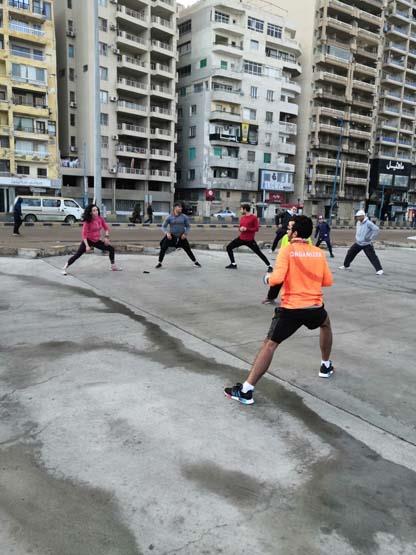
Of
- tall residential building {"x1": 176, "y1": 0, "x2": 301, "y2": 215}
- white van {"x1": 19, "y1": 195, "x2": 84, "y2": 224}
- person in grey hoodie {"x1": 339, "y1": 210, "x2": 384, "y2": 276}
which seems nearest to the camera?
person in grey hoodie {"x1": 339, "y1": 210, "x2": 384, "y2": 276}

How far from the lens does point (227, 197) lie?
195ft

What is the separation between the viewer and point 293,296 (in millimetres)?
3775

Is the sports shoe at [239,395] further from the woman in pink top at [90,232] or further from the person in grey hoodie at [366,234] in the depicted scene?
the person in grey hoodie at [366,234]

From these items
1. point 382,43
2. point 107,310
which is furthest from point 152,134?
point 107,310

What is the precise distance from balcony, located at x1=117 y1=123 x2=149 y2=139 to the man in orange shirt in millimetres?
50697

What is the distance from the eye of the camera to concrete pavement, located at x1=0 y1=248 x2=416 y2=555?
225 centimetres

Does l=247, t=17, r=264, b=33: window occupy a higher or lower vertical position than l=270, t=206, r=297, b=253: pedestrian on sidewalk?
higher

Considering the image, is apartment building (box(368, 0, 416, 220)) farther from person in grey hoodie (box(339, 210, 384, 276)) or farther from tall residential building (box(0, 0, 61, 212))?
person in grey hoodie (box(339, 210, 384, 276))

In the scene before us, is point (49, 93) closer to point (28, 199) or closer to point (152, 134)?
point (152, 134)

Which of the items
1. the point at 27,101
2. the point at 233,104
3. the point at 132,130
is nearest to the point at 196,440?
the point at 27,101

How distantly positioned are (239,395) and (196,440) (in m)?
0.73

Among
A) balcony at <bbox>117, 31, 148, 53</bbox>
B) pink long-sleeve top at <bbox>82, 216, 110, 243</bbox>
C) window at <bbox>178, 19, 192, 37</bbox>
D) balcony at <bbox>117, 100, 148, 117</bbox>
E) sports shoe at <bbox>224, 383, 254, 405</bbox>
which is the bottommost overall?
sports shoe at <bbox>224, 383, 254, 405</bbox>

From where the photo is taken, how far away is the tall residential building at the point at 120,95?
49250 millimetres

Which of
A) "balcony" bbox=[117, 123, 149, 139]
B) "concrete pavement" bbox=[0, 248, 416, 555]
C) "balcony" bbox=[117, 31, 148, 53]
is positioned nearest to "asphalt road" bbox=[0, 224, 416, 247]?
"concrete pavement" bbox=[0, 248, 416, 555]
